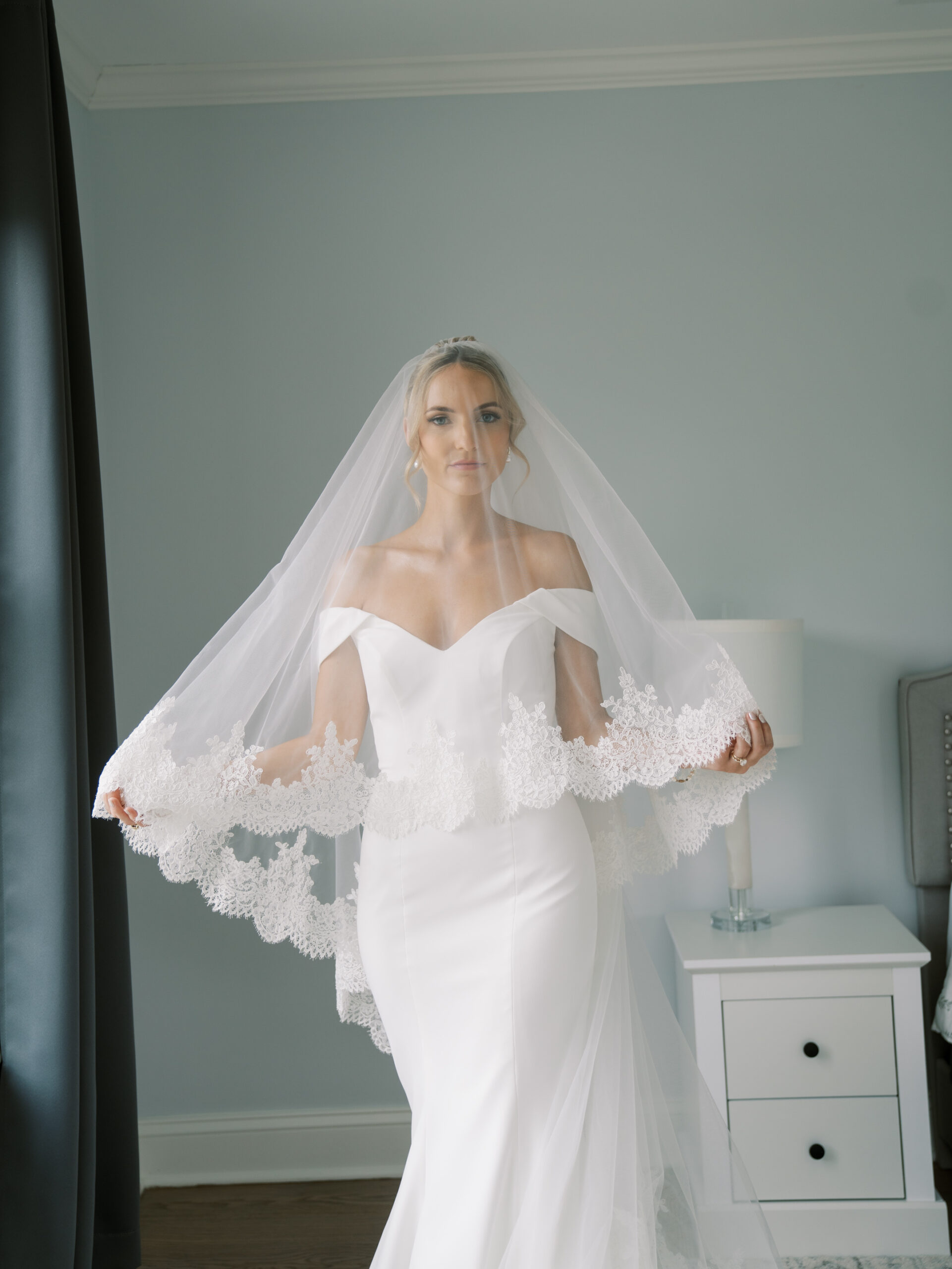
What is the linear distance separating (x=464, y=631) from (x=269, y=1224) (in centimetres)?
171

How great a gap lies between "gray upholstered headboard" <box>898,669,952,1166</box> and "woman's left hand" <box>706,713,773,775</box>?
1.21 meters

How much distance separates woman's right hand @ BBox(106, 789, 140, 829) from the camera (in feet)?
5.08

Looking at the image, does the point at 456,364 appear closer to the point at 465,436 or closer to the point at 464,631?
the point at 465,436

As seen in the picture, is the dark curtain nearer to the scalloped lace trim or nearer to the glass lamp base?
the scalloped lace trim

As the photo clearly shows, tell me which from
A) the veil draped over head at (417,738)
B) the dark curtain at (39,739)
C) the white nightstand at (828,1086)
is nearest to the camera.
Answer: the veil draped over head at (417,738)

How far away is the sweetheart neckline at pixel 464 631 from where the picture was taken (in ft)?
5.19

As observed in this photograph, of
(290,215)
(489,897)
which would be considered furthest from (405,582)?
(290,215)

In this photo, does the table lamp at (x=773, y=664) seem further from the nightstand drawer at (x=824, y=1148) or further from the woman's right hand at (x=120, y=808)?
the woman's right hand at (x=120, y=808)

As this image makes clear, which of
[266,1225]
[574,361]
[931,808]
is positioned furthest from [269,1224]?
[574,361]

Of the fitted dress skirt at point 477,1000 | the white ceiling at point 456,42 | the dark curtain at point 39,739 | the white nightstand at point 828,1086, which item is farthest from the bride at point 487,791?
the white ceiling at point 456,42

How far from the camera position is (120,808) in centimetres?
155

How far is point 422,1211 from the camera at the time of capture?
1.51 m

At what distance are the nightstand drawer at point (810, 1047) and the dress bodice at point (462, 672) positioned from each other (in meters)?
1.12

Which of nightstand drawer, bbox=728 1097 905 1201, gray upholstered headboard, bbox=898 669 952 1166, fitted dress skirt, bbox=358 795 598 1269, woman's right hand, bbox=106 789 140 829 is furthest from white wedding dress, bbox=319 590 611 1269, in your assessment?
gray upholstered headboard, bbox=898 669 952 1166
